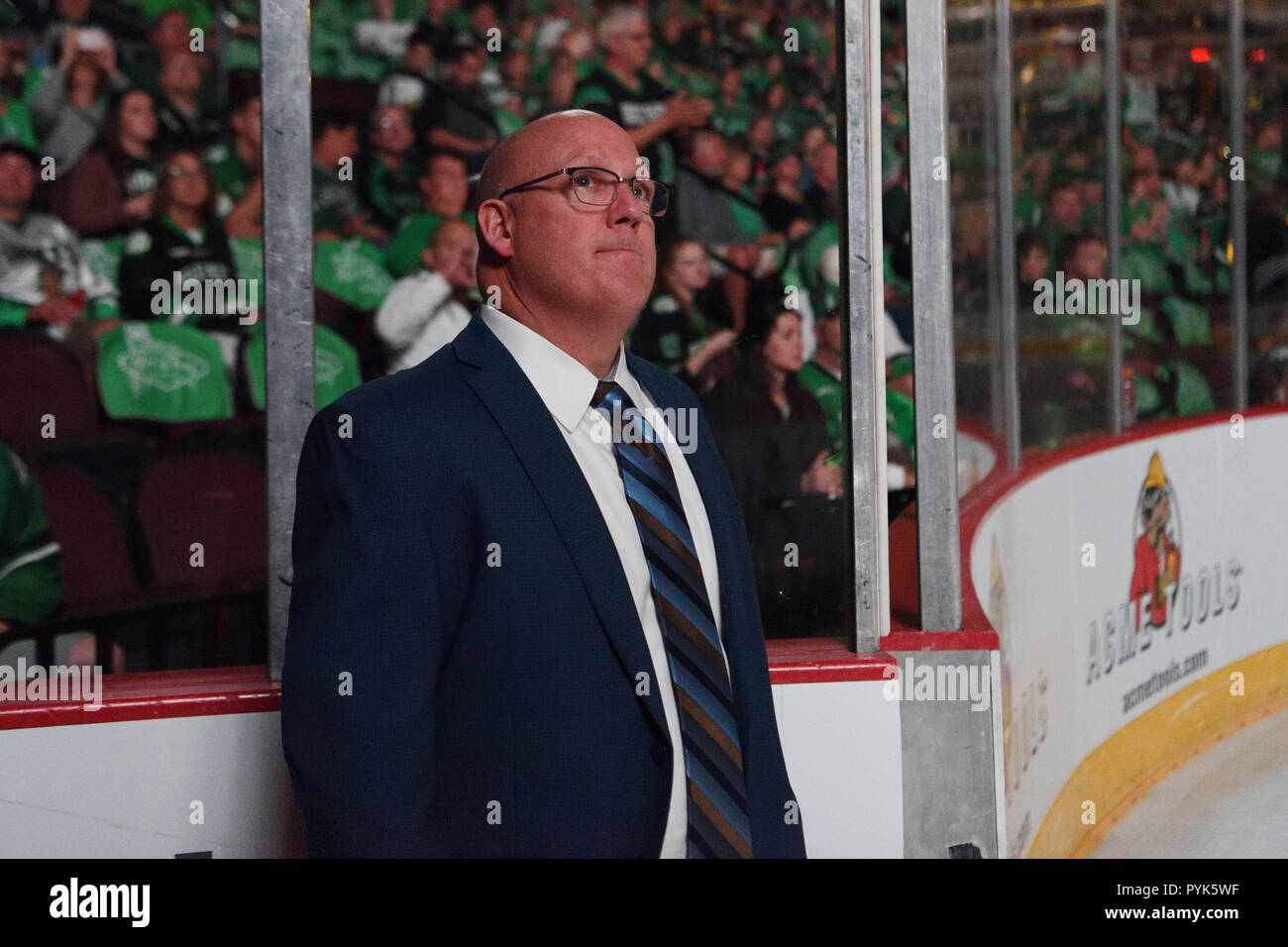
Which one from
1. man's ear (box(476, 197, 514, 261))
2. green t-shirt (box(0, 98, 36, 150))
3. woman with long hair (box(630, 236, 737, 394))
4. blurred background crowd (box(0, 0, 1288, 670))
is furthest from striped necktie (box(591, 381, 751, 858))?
green t-shirt (box(0, 98, 36, 150))

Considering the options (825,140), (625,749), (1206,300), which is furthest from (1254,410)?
(625,749)

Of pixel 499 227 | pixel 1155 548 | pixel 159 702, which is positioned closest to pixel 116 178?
pixel 159 702

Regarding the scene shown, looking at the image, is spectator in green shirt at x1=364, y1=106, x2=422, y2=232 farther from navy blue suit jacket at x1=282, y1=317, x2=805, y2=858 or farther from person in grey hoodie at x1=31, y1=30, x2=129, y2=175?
navy blue suit jacket at x1=282, y1=317, x2=805, y2=858

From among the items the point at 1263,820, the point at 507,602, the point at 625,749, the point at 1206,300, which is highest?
the point at 1206,300

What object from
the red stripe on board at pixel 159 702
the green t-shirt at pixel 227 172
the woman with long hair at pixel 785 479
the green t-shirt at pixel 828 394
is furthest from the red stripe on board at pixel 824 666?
the green t-shirt at pixel 227 172

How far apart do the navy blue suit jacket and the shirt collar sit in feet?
0.06

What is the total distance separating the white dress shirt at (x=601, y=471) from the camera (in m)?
1.40

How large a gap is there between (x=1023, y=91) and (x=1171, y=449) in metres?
1.27

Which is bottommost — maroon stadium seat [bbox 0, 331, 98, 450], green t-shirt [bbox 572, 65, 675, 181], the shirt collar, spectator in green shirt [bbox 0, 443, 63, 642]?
spectator in green shirt [bbox 0, 443, 63, 642]

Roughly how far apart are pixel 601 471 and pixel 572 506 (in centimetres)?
7

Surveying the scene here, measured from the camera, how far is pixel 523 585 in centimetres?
136

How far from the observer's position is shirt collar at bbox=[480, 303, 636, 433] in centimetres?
142

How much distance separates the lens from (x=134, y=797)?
1.82 metres
